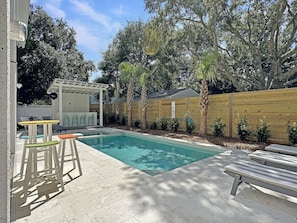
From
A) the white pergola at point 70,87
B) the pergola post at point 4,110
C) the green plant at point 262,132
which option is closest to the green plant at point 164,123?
the green plant at point 262,132

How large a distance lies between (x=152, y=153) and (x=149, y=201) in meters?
4.36

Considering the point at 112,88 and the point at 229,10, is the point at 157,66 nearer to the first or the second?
the point at 112,88

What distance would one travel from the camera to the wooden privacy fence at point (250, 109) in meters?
6.69

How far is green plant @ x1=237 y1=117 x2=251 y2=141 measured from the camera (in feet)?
24.7

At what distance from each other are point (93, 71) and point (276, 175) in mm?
21729

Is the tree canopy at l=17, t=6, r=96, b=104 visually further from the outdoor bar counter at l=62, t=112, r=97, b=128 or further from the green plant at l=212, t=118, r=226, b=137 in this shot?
the green plant at l=212, t=118, r=226, b=137

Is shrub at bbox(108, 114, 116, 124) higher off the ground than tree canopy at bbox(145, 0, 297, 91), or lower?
lower

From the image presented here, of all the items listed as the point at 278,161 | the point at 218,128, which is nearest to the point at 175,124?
the point at 218,128

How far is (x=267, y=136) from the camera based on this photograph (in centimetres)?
696

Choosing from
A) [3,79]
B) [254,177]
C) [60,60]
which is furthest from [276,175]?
[60,60]

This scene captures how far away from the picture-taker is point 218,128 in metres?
8.50

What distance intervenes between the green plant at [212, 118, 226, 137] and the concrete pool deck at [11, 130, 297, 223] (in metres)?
4.76

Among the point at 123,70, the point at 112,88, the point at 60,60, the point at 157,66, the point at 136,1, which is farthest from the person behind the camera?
the point at 112,88

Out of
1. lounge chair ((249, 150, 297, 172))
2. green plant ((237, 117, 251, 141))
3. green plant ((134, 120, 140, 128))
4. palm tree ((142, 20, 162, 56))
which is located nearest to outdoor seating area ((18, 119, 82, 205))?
lounge chair ((249, 150, 297, 172))
